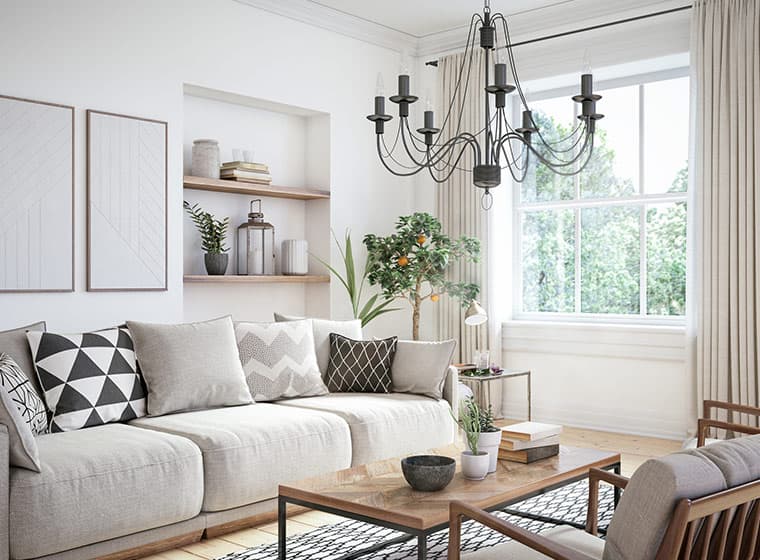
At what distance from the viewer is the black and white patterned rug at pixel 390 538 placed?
10.3 ft

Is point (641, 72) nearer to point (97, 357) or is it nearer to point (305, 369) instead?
point (305, 369)

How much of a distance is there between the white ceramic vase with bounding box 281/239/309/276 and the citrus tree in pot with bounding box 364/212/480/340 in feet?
1.55

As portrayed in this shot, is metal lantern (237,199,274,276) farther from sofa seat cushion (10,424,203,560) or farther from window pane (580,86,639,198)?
window pane (580,86,639,198)

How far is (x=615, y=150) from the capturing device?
5773 millimetres

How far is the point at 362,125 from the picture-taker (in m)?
5.97

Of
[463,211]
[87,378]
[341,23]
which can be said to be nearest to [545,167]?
[463,211]

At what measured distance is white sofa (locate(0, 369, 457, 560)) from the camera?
272 centimetres

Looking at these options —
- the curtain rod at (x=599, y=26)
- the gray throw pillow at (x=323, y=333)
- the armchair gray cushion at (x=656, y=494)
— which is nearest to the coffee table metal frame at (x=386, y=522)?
the armchair gray cushion at (x=656, y=494)

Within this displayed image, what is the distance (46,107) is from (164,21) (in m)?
0.94

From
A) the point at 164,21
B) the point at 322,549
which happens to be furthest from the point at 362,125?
the point at 322,549

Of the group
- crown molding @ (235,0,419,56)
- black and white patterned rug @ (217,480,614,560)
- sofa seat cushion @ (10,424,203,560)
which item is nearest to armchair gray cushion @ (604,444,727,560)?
black and white patterned rug @ (217,480,614,560)

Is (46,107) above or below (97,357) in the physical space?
above

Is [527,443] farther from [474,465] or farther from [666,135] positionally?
[666,135]

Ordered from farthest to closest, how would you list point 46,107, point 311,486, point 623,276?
point 623,276
point 46,107
point 311,486
